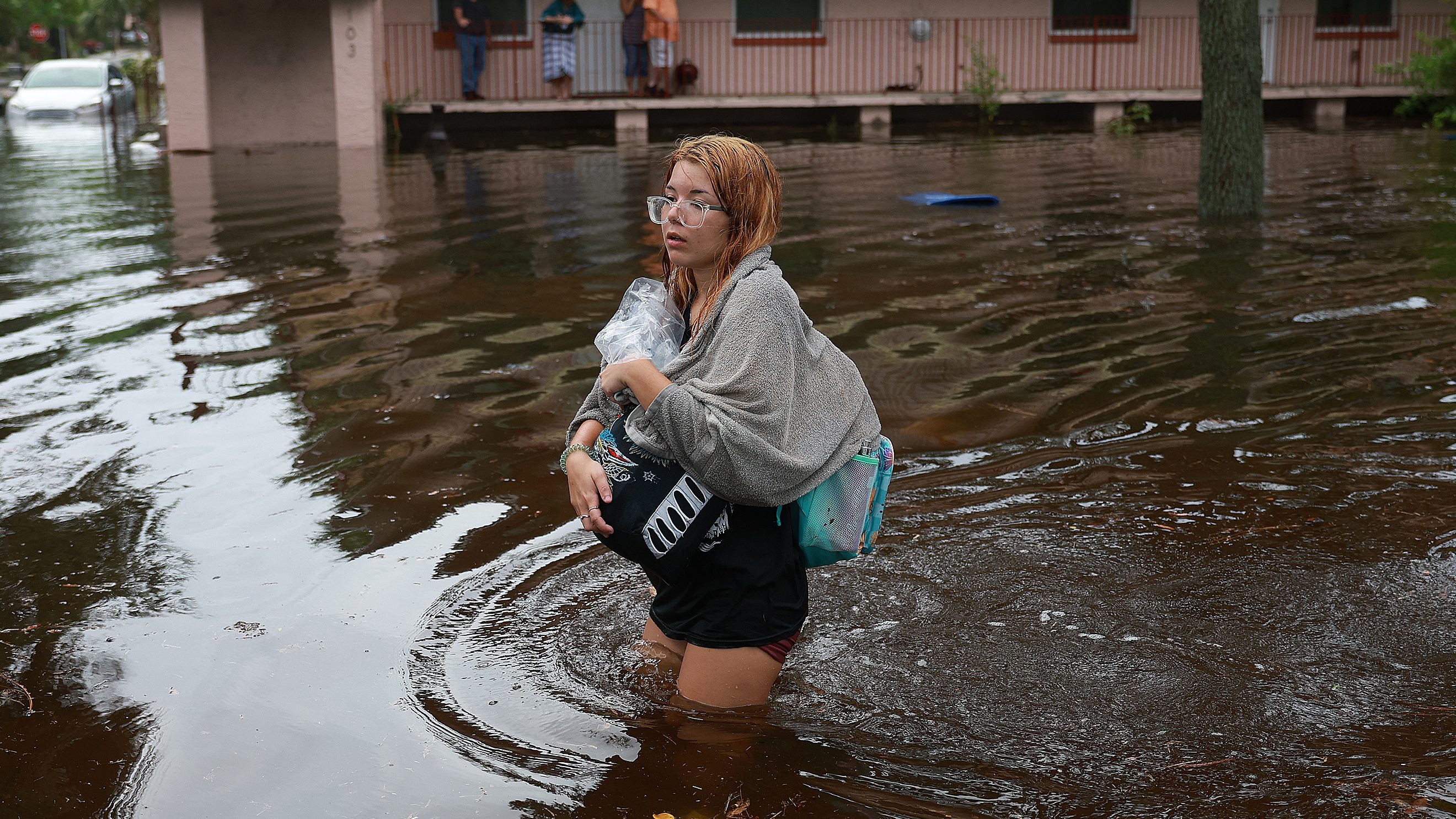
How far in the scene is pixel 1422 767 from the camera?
3084mm

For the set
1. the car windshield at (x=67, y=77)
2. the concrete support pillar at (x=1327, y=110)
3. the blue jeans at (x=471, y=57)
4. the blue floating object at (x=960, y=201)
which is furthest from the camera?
the car windshield at (x=67, y=77)

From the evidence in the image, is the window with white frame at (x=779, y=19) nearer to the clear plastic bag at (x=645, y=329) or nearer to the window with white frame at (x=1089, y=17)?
the window with white frame at (x=1089, y=17)

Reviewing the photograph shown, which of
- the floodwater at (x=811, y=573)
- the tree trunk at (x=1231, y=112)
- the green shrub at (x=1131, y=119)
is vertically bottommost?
the floodwater at (x=811, y=573)

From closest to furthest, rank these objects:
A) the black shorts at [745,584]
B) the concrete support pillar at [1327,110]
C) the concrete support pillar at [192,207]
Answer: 1. the black shorts at [745,584]
2. the concrete support pillar at [192,207]
3. the concrete support pillar at [1327,110]

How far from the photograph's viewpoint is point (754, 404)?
2842 mm

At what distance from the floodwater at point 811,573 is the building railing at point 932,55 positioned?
47.5 feet

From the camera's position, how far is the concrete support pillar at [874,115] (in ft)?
78.1

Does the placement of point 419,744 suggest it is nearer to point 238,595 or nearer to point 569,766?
point 569,766

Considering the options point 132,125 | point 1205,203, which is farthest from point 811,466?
point 132,125

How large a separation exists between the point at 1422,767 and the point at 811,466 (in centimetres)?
162

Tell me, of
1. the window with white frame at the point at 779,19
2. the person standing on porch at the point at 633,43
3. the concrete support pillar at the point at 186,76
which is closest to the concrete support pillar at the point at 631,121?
the person standing on porch at the point at 633,43

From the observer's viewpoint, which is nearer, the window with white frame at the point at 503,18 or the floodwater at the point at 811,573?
the floodwater at the point at 811,573

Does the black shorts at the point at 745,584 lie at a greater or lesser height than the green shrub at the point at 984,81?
lesser

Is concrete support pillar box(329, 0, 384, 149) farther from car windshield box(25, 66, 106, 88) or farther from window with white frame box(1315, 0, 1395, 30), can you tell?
window with white frame box(1315, 0, 1395, 30)
